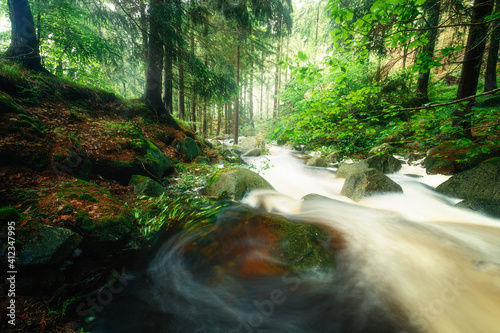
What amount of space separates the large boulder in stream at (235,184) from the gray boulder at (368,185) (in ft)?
A: 7.50

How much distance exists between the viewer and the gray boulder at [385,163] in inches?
279

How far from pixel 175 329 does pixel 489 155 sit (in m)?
7.64

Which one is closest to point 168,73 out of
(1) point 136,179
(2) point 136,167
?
(2) point 136,167

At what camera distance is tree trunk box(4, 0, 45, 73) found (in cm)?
460

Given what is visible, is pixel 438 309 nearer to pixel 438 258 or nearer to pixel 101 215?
pixel 438 258

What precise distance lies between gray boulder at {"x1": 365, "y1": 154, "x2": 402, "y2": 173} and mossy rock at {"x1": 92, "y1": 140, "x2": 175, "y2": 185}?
24.0 ft

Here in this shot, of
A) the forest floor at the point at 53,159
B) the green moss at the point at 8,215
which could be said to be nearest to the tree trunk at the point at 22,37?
the forest floor at the point at 53,159

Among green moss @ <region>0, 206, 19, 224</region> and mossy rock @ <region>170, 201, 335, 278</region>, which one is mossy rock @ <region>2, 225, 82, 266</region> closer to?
green moss @ <region>0, 206, 19, 224</region>

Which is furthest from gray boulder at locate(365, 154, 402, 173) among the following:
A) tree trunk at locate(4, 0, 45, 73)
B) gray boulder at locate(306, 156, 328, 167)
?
tree trunk at locate(4, 0, 45, 73)

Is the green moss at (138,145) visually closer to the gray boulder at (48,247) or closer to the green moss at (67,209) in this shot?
the green moss at (67,209)

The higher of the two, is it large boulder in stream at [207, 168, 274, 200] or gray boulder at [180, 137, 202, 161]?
gray boulder at [180, 137, 202, 161]

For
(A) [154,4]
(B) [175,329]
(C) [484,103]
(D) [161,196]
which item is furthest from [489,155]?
(A) [154,4]

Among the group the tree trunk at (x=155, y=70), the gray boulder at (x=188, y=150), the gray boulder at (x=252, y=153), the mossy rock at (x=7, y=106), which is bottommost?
the gray boulder at (x=252, y=153)

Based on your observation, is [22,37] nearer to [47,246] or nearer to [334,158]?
[47,246]
